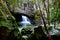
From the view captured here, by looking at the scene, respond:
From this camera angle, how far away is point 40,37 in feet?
18.5

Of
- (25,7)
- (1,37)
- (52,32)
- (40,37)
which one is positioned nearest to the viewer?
(1,37)

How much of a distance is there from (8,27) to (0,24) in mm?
300

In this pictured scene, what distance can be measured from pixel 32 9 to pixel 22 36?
865 centimetres

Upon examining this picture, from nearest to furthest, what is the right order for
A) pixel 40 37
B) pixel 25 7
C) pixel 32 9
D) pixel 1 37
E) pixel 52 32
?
pixel 1 37
pixel 40 37
pixel 52 32
pixel 32 9
pixel 25 7

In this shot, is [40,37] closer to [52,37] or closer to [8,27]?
[52,37]

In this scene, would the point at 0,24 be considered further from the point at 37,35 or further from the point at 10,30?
the point at 37,35

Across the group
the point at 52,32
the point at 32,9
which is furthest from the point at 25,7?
the point at 52,32

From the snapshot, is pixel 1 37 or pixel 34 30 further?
pixel 34 30

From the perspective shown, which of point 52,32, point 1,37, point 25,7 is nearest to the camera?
point 1,37

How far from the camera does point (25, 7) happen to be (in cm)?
1499

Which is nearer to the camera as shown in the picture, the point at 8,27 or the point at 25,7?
the point at 8,27

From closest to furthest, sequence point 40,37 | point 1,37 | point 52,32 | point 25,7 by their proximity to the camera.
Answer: point 1,37 < point 40,37 < point 52,32 < point 25,7

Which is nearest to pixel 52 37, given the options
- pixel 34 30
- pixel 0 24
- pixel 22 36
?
pixel 34 30

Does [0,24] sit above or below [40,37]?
above
